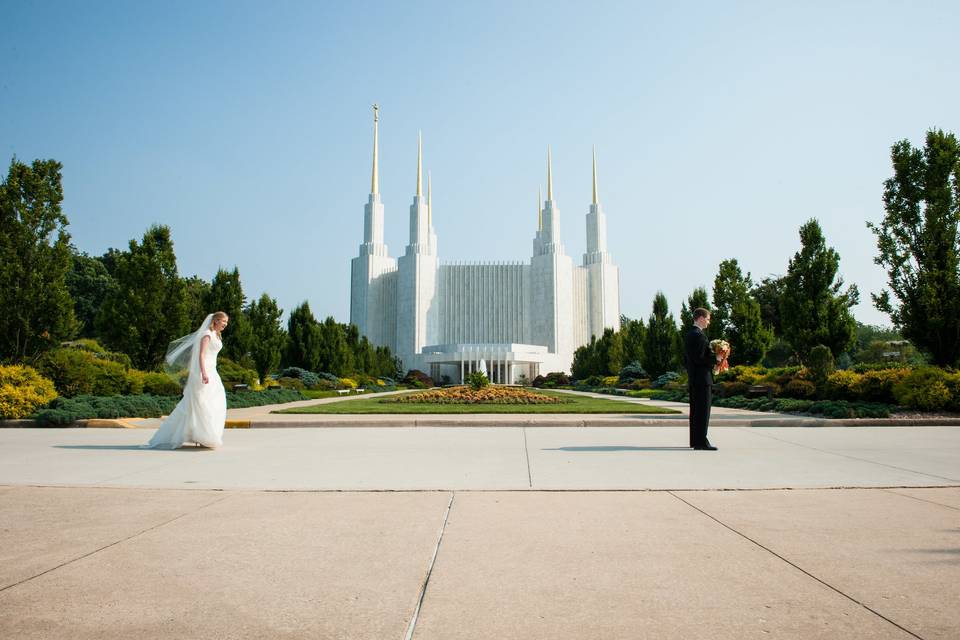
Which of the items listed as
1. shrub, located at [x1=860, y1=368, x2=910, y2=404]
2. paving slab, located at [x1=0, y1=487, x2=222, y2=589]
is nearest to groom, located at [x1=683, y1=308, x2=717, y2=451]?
paving slab, located at [x1=0, y1=487, x2=222, y2=589]

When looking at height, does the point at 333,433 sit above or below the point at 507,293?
below

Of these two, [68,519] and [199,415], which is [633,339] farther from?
[68,519]

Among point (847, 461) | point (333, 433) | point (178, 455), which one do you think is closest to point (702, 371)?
point (847, 461)

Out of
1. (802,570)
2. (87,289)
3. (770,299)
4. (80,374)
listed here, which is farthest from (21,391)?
(770,299)

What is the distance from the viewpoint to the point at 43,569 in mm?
2881

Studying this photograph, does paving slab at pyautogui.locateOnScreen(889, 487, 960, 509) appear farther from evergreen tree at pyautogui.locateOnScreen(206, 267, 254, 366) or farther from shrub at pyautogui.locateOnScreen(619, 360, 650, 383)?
shrub at pyautogui.locateOnScreen(619, 360, 650, 383)

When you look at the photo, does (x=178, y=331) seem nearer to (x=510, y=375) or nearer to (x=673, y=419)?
(x=673, y=419)

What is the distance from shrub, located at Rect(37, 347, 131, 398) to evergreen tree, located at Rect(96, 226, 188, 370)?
3128 millimetres

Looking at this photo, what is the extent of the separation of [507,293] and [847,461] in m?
85.6

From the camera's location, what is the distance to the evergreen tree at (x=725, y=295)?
2716 cm

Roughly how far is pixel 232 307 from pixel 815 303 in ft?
72.6

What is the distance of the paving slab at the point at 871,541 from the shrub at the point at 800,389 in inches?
527

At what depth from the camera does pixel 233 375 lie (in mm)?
22797

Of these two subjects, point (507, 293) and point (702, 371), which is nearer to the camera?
point (702, 371)
